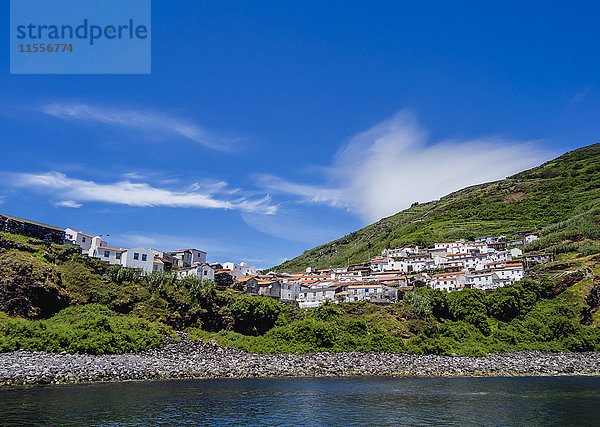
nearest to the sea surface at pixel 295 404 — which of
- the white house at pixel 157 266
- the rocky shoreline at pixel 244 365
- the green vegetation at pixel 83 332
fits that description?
the rocky shoreline at pixel 244 365

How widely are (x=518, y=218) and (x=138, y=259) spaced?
139380mm

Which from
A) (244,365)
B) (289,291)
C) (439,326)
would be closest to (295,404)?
(244,365)

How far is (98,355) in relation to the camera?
42.6m

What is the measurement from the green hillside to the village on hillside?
1059 cm

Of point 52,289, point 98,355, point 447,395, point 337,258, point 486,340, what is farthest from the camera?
point 337,258

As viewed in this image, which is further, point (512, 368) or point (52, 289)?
point (512, 368)

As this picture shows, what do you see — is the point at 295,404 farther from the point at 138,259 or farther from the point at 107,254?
the point at 107,254

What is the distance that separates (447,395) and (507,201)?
165751 mm

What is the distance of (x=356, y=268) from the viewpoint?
393ft

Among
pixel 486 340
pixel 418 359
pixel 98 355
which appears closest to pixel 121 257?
pixel 98 355

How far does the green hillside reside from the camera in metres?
117

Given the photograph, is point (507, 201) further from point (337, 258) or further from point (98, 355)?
point (98, 355)

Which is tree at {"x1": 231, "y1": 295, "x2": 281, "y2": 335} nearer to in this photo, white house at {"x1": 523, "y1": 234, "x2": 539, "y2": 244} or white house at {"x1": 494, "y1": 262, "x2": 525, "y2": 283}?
white house at {"x1": 494, "y1": 262, "x2": 525, "y2": 283}

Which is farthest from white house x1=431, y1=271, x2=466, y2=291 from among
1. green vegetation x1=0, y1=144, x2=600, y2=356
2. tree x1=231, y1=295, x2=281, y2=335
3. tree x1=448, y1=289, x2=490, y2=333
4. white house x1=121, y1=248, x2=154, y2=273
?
white house x1=121, y1=248, x2=154, y2=273
